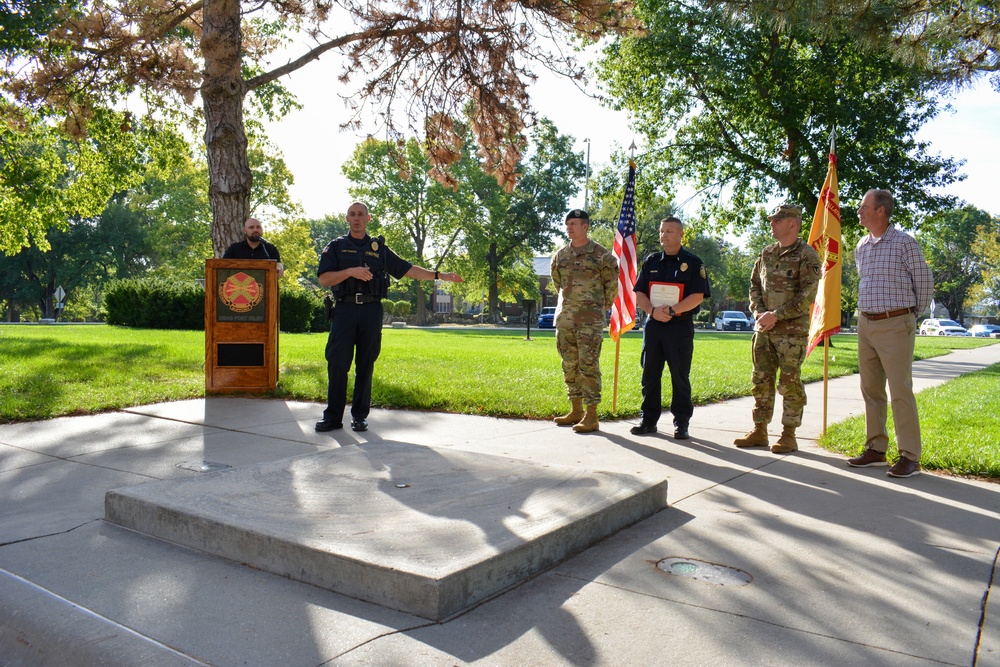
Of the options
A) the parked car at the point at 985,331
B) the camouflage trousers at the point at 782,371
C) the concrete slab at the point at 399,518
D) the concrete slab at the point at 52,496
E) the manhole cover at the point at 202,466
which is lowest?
the parked car at the point at 985,331

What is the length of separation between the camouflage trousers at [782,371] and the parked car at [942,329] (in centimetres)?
7078

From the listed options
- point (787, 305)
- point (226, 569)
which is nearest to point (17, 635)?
point (226, 569)

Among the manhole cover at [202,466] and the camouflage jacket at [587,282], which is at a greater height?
the camouflage jacket at [587,282]

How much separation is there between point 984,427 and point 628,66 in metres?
21.1

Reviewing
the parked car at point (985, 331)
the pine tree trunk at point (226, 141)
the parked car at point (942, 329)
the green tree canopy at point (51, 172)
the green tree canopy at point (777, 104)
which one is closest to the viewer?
the pine tree trunk at point (226, 141)

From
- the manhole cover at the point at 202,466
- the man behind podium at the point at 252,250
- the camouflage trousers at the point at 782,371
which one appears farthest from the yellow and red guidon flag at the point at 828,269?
the man behind podium at the point at 252,250

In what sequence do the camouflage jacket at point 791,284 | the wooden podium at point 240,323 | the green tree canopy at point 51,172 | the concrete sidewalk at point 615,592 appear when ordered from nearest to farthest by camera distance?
the concrete sidewalk at point 615,592 < the camouflage jacket at point 791,284 < the wooden podium at point 240,323 < the green tree canopy at point 51,172

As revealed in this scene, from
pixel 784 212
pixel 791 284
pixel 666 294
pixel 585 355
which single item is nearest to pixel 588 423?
pixel 585 355

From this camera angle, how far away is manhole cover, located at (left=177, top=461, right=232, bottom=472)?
17.4 feet

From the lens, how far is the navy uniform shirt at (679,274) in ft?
23.8

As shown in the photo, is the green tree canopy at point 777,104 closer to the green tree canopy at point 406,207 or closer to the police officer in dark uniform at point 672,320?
the police officer in dark uniform at point 672,320

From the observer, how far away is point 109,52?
1146 cm

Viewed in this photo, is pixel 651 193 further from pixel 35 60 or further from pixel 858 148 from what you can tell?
pixel 35 60

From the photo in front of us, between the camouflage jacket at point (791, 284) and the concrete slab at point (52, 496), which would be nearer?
the concrete slab at point (52, 496)
